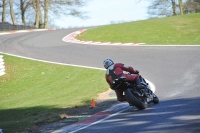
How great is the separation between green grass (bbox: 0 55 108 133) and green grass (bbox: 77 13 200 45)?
797cm

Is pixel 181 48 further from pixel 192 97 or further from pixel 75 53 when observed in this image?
pixel 192 97

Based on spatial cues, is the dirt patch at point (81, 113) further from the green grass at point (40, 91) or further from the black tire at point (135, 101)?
the black tire at point (135, 101)

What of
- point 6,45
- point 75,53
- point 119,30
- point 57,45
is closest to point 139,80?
point 75,53

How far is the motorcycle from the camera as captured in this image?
38.0 ft

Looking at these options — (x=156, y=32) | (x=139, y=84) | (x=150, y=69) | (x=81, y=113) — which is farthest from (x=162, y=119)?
(x=156, y=32)

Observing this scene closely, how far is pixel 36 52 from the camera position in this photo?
1093 inches

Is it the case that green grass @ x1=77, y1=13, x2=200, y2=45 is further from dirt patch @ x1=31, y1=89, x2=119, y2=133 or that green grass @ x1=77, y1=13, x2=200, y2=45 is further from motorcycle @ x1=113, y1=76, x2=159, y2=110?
motorcycle @ x1=113, y1=76, x2=159, y2=110

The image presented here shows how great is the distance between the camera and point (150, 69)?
757 inches

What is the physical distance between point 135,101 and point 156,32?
21373mm

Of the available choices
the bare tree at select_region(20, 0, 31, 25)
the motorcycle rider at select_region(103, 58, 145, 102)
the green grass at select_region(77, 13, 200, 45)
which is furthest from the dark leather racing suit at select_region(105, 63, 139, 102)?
the bare tree at select_region(20, 0, 31, 25)

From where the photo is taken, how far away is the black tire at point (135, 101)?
1152cm

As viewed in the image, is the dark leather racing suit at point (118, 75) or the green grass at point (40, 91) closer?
the dark leather racing suit at point (118, 75)

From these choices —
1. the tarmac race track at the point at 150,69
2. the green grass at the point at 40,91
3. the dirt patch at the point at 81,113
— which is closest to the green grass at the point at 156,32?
the tarmac race track at the point at 150,69

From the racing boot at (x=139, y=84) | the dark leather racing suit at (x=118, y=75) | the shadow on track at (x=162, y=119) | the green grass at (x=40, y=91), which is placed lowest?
the green grass at (x=40, y=91)
